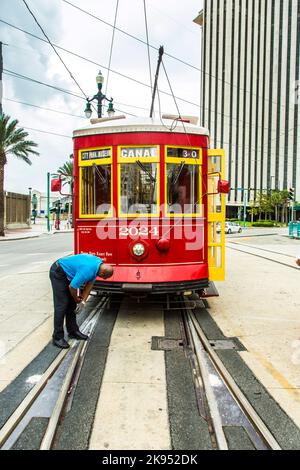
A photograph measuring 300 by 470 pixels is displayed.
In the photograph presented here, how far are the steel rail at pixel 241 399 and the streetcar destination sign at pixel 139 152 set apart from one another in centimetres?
298

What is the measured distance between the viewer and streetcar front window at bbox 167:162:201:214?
20.1 feet

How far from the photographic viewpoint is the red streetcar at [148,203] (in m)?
6.02

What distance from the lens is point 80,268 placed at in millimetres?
4621

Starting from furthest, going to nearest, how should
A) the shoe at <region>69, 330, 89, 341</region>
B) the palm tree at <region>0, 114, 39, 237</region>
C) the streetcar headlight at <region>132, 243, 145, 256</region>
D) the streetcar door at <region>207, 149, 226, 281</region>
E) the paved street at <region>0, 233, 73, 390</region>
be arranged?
the palm tree at <region>0, 114, 39, 237</region>, the streetcar door at <region>207, 149, 226, 281</region>, the streetcar headlight at <region>132, 243, 145, 256</region>, the shoe at <region>69, 330, 89, 341</region>, the paved street at <region>0, 233, 73, 390</region>

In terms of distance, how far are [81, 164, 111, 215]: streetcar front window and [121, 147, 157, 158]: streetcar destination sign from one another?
1.19ft

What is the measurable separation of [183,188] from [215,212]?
93 centimetres

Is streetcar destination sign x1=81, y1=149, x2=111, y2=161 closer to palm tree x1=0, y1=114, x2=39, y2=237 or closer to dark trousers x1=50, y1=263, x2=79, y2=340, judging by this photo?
dark trousers x1=50, y1=263, x2=79, y2=340

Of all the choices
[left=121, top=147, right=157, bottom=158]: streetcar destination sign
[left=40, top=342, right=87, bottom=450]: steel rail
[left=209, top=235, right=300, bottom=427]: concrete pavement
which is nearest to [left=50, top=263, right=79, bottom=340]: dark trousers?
[left=40, top=342, right=87, bottom=450]: steel rail

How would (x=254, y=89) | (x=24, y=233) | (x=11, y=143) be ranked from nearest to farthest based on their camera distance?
(x=11, y=143)
(x=24, y=233)
(x=254, y=89)

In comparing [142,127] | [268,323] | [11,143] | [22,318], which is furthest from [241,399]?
[11,143]

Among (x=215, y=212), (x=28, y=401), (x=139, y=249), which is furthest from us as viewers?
(x=215, y=212)

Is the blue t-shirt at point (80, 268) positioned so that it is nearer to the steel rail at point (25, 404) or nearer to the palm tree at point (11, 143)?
the steel rail at point (25, 404)

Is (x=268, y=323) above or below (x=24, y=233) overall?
below

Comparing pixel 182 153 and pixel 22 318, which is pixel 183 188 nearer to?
pixel 182 153
